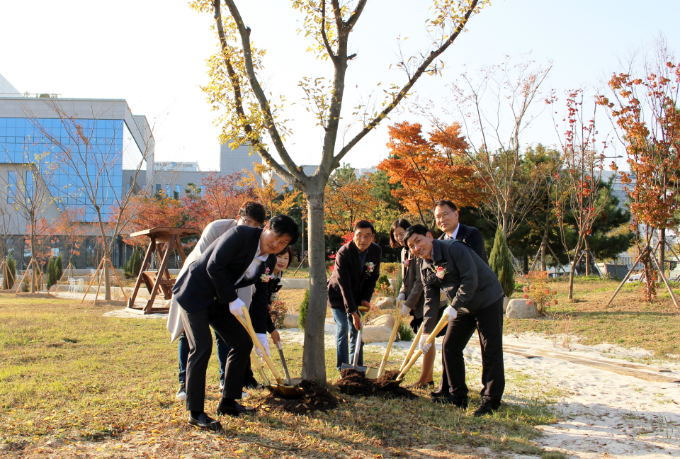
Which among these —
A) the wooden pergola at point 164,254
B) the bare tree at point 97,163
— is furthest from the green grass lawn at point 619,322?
the bare tree at point 97,163

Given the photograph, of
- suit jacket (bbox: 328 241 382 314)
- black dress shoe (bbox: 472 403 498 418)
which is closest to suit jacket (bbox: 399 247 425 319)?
suit jacket (bbox: 328 241 382 314)

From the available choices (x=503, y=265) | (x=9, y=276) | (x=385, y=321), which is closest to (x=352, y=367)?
(x=385, y=321)

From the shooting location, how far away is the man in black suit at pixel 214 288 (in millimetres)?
3234

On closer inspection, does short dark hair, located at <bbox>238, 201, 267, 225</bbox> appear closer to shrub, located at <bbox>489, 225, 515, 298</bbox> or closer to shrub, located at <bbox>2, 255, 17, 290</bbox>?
shrub, located at <bbox>489, 225, 515, 298</bbox>

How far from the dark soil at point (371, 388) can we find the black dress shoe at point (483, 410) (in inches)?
21.3

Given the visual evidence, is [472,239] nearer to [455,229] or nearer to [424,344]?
[455,229]

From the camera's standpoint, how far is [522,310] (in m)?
9.66

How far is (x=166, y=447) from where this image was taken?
2.95 meters

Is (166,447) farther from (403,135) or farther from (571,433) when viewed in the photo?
(403,135)

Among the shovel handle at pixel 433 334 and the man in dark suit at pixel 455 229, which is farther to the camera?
the man in dark suit at pixel 455 229

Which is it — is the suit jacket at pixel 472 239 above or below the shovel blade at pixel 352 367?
above

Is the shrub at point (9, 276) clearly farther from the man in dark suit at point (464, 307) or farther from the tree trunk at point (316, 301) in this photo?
the man in dark suit at point (464, 307)

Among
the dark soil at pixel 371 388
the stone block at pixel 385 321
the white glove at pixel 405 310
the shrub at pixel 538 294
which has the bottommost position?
the stone block at pixel 385 321

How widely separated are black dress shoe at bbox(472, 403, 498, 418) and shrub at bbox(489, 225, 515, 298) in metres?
7.82
